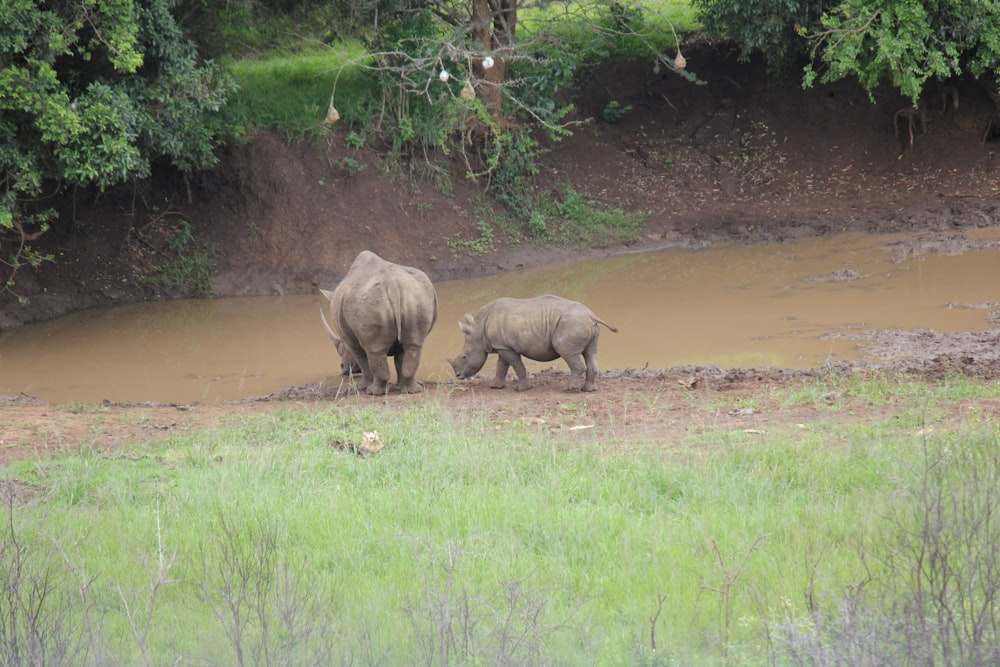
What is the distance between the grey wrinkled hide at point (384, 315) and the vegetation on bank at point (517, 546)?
2.14 metres

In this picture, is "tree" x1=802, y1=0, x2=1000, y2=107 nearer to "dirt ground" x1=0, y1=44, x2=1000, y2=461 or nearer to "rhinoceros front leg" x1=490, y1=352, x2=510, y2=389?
"dirt ground" x1=0, y1=44, x2=1000, y2=461

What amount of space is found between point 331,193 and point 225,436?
1250cm

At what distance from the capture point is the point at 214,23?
19.4 meters

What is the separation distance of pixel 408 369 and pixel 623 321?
191 inches

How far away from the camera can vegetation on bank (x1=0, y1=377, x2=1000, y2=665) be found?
4551 mm

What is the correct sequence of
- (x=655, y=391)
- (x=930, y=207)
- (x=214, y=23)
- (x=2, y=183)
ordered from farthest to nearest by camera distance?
(x=930, y=207)
(x=214, y=23)
(x=2, y=183)
(x=655, y=391)

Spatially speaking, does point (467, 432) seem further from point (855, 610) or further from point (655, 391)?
point (855, 610)

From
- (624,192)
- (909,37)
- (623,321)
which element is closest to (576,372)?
(623,321)

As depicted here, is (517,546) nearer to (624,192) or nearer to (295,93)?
(624,192)

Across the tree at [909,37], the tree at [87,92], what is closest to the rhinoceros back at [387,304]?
the tree at [87,92]

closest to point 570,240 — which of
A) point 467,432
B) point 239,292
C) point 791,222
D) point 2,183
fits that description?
point 791,222

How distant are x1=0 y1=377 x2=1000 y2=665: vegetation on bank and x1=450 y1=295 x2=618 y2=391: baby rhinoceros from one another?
1916 mm

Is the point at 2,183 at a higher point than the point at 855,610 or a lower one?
higher

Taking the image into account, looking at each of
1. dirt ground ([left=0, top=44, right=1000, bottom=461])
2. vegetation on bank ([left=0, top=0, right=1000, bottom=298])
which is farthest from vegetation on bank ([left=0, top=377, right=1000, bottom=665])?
vegetation on bank ([left=0, top=0, right=1000, bottom=298])
